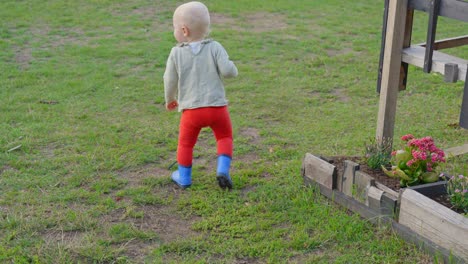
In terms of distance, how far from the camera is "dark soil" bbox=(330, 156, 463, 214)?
4215 mm

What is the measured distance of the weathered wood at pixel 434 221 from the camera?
12.3 ft

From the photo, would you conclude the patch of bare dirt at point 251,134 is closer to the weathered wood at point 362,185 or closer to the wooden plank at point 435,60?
the weathered wood at point 362,185

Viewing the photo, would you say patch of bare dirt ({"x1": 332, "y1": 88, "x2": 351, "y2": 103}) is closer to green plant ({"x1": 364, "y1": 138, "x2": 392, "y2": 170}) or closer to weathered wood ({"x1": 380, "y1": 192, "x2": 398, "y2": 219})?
green plant ({"x1": 364, "y1": 138, "x2": 392, "y2": 170})

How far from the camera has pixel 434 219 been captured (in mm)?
3916

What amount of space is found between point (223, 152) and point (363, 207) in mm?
1131

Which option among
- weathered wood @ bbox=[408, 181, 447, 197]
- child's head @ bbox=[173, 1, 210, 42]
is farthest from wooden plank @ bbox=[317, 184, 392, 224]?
child's head @ bbox=[173, 1, 210, 42]

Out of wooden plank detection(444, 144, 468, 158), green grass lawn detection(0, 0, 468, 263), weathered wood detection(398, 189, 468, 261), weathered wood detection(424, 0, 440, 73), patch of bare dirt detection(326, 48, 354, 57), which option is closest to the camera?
weathered wood detection(398, 189, 468, 261)

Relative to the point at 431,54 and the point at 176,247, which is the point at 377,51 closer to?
the point at 431,54

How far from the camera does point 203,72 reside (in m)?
4.75

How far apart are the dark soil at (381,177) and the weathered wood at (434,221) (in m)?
0.24

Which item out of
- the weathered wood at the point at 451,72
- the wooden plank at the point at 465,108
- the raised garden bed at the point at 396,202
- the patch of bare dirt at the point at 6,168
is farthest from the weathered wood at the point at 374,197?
the patch of bare dirt at the point at 6,168

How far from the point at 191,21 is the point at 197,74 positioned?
378 mm

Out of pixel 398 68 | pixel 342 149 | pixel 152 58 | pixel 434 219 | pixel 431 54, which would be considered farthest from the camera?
pixel 152 58

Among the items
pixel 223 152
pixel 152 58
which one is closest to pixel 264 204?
pixel 223 152
